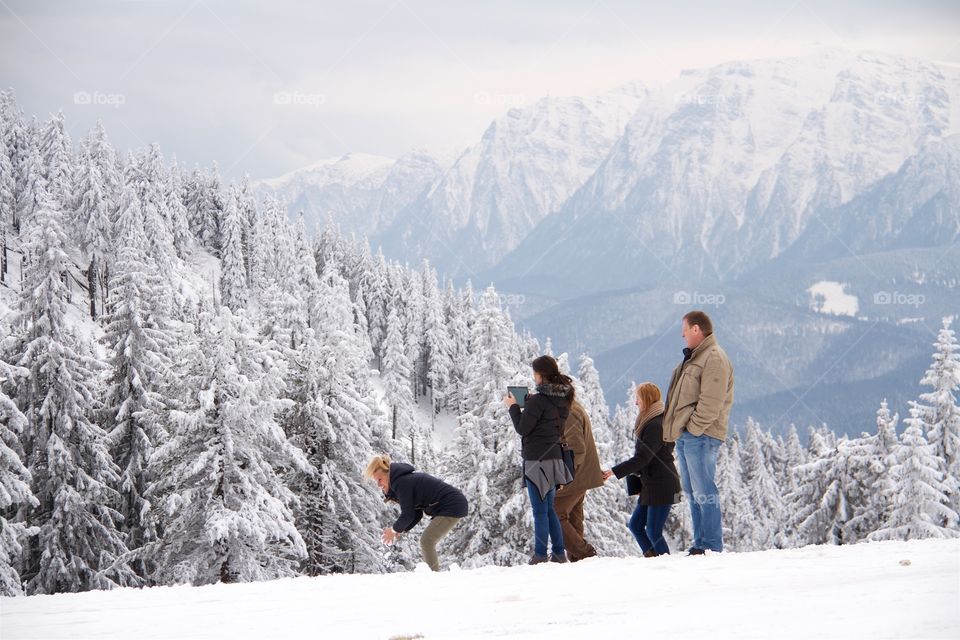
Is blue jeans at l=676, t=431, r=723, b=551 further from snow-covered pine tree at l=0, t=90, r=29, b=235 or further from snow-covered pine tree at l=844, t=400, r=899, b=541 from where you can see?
snow-covered pine tree at l=0, t=90, r=29, b=235

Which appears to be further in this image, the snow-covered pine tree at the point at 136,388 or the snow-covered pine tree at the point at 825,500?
the snow-covered pine tree at the point at 825,500

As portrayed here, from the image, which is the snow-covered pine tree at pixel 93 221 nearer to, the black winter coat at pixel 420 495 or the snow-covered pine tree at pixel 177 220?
the snow-covered pine tree at pixel 177 220

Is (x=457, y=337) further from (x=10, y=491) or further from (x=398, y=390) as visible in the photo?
(x=10, y=491)

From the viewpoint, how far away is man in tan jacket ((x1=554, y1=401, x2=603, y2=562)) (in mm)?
10250

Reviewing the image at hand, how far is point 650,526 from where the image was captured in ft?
33.6

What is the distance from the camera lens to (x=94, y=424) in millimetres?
25891

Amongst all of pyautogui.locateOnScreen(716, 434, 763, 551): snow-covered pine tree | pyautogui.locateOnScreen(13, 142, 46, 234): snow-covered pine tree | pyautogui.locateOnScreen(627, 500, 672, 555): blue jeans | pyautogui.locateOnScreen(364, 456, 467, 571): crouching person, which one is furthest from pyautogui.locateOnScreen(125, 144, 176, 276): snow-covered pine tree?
pyautogui.locateOnScreen(627, 500, 672, 555): blue jeans

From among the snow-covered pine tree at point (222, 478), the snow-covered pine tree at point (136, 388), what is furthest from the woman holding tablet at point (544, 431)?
the snow-covered pine tree at point (136, 388)

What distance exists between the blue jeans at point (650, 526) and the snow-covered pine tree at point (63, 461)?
61.4ft

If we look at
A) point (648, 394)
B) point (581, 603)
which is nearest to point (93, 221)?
point (648, 394)

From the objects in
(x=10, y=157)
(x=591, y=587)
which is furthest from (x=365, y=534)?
(x=10, y=157)

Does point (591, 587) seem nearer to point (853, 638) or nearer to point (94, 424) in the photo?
point (853, 638)

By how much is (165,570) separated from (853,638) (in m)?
21.1

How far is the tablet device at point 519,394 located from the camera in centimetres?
993
